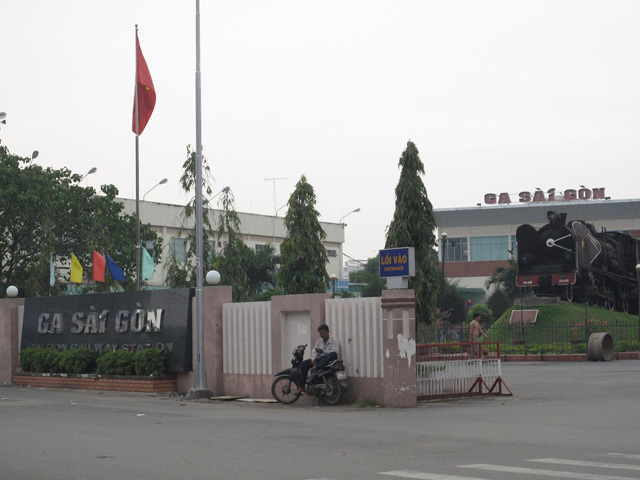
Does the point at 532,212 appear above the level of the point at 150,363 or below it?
above

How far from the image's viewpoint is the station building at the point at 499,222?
88.9 meters

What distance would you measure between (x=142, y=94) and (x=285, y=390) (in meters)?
11.6

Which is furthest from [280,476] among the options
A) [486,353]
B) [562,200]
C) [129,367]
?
[562,200]

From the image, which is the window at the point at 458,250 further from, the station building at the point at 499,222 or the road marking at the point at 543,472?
the road marking at the point at 543,472

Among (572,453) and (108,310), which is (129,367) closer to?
(108,310)

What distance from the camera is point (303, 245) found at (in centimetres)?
4588

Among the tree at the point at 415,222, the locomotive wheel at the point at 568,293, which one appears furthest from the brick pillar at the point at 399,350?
the locomotive wheel at the point at 568,293

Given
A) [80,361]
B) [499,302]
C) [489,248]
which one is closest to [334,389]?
[80,361]

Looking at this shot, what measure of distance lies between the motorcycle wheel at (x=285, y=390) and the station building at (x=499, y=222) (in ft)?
229

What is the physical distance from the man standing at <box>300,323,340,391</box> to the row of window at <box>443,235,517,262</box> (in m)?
76.3

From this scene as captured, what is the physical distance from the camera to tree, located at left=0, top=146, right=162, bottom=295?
42.4 m

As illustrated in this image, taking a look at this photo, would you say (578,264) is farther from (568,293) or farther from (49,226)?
(49,226)

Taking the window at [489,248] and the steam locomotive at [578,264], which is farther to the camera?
the window at [489,248]

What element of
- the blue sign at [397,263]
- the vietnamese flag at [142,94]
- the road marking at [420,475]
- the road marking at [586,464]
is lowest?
the road marking at [420,475]
